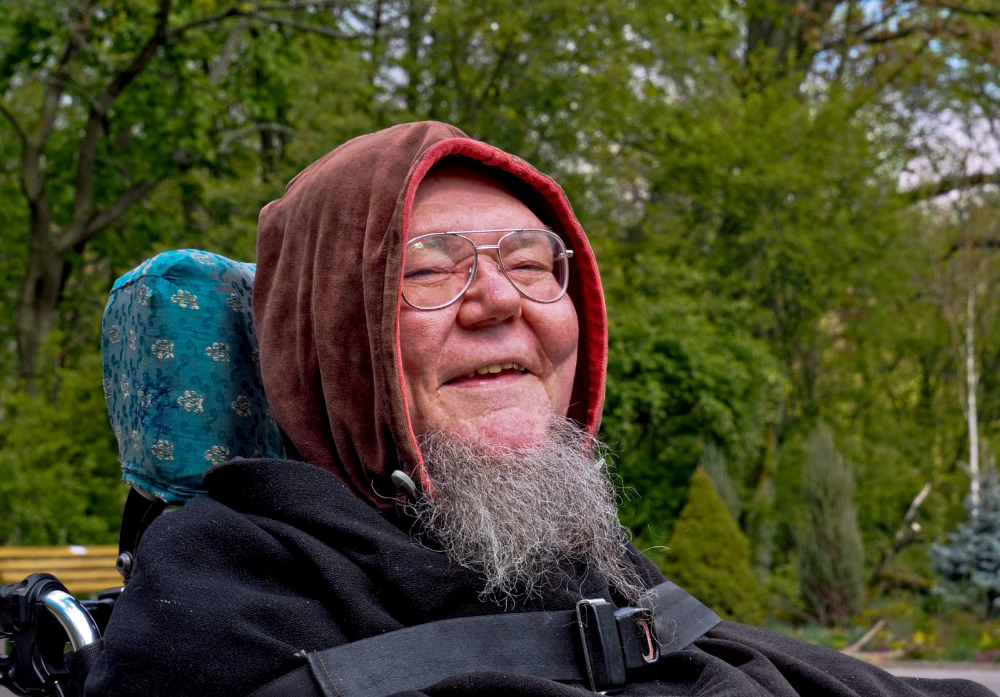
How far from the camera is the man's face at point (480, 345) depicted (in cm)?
206

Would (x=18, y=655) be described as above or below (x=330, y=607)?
below

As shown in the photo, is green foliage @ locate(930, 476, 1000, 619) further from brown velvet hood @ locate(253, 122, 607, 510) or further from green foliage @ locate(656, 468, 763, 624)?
brown velvet hood @ locate(253, 122, 607, 510)

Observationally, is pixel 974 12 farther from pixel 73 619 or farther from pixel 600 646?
pixel 73 619

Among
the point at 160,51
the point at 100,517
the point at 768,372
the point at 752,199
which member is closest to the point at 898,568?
the point at 768,372

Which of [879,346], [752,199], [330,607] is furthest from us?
[879,346]

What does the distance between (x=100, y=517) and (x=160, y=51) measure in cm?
608

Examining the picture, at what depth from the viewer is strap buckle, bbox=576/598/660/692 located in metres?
1.94

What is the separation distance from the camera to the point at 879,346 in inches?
630

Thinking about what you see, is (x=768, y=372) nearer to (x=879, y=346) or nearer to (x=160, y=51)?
(x=879, y=346)

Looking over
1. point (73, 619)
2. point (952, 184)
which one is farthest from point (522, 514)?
point (952, 184)

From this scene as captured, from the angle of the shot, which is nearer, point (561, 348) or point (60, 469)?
point (561, 348)

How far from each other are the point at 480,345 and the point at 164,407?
67 cm

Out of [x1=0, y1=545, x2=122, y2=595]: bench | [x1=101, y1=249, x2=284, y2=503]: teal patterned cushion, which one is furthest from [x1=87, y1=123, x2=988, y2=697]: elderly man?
[x1=0, y1=545, x2=122, y2=595]: bench

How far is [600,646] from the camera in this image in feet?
6.38
